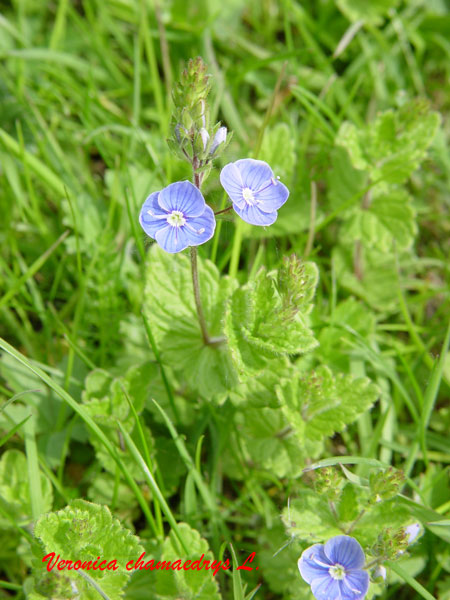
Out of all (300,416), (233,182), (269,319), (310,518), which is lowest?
(310,518)

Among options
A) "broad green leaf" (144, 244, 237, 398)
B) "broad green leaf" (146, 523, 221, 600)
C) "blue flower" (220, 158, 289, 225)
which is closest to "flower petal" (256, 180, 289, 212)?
"blue flower" (220, 158, 289, 225)

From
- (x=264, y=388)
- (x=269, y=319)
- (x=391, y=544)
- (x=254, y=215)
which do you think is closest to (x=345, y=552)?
(x=391, y=544)

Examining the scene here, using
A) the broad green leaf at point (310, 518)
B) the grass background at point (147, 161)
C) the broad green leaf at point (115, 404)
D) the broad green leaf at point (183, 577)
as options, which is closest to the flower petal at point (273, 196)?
the grass background at point (147, 161)

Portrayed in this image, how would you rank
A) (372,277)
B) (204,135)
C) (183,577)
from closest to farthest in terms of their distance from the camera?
(204,135)
(183,577)
(372,277)

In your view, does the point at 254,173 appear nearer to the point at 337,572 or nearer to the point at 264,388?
the point at 264,388

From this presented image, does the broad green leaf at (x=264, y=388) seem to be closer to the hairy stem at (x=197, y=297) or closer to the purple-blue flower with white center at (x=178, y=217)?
the hairy stem at (x=197, y=297)

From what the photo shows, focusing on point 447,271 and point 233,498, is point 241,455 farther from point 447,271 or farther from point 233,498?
point 447,271

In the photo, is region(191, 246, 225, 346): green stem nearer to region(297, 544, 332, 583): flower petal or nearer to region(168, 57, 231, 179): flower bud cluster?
region(168, 57, 231, 179): flower bud cluster
